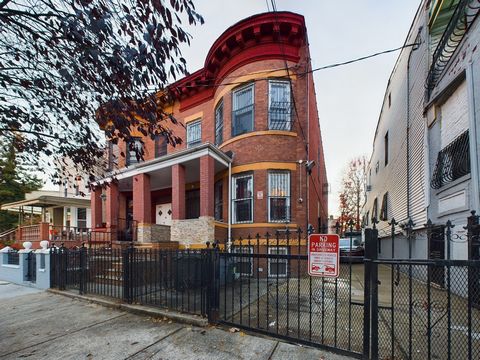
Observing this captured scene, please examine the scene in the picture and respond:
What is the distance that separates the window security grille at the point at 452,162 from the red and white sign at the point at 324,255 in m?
4.96

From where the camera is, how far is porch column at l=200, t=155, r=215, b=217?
1030 centimetres

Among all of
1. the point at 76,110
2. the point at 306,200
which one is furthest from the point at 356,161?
the point at 76,110

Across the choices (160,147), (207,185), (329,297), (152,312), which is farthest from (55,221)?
(329,297)

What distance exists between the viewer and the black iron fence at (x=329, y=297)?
12.1 feet

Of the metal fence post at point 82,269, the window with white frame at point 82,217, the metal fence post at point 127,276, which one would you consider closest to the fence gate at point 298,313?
the metal fence post at point 127,276

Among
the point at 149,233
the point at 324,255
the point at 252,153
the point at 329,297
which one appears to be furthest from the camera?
the point at 149,233

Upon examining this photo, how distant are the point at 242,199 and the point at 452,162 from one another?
6.88m

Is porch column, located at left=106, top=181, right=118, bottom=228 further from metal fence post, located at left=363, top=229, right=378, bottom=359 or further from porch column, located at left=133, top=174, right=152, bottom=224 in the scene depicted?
metal fence post, located at left=363, top=229, right=378, bottom=359

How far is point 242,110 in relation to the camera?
38.0ft

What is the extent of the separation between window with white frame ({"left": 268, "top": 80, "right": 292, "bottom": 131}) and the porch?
7.78 ft

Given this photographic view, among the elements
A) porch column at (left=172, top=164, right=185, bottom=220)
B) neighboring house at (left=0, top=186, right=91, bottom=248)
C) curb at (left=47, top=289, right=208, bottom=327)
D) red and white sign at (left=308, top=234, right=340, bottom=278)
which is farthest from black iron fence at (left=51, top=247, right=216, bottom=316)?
neighboring house at (left=0, top=186, right=91, bottom=248)

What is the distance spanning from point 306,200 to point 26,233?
1492cm

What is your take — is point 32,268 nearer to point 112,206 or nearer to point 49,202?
point 112,206

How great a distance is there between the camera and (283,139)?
1080 cm
